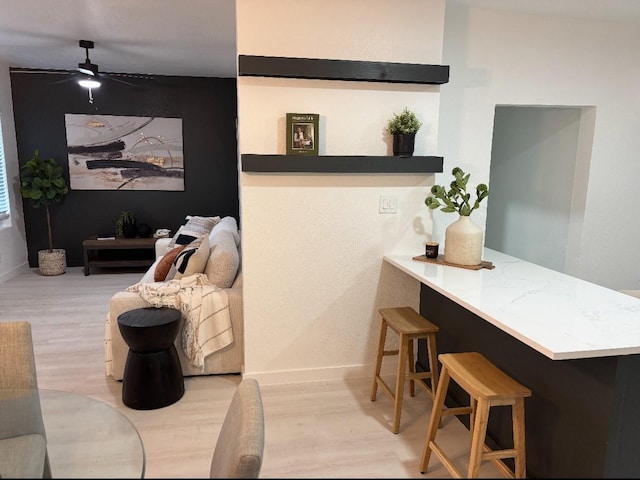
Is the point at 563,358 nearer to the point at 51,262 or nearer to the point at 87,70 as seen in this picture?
the point at 87,70

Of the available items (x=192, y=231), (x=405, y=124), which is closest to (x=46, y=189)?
(x=192, y=231)

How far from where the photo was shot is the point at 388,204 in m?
2.87

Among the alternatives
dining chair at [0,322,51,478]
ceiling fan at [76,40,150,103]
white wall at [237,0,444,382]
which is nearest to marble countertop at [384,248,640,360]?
white wall at [237,0,444,382]

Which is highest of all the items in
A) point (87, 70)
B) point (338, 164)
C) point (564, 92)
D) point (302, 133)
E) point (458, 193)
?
point (87, 70)

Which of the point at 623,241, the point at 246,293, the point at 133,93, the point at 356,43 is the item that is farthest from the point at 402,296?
the point at 133,93

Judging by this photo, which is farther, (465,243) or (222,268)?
(222,268)

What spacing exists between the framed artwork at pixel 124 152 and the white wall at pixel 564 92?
4058 mm

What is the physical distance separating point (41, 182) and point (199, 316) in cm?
369

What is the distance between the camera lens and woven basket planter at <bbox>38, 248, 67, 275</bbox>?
550 centimetres

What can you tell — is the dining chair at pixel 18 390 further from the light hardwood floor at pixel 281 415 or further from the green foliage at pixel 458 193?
the green foliage at pixel 458 193

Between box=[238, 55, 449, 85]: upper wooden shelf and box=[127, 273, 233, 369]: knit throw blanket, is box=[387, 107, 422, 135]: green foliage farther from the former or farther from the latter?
box=[127, 273, 233, 369]: knit throw blanket

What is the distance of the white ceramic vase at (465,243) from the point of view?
2.57 metres

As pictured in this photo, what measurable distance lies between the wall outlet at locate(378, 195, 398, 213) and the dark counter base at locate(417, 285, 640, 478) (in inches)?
37.6

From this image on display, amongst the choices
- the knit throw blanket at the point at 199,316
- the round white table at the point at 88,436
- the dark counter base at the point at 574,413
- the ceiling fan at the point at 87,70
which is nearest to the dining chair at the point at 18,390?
the round white table at the point at 88,436
